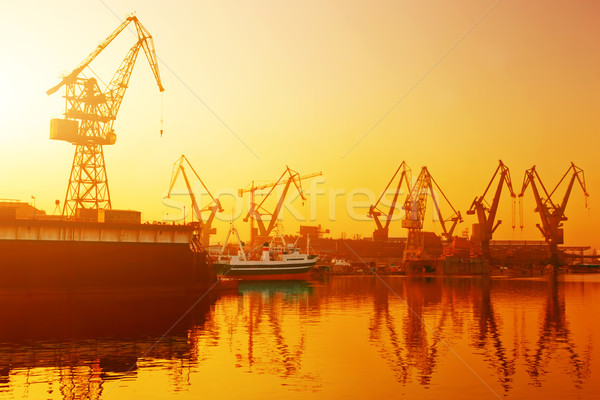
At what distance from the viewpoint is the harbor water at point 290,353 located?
2514cm

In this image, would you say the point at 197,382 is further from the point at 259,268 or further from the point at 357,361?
the point at 259,268

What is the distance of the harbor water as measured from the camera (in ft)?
82.5

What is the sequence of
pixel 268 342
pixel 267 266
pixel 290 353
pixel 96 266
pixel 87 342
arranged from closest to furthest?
pixel 290 353 < pixel 87 342 < pixel 268 342 < pixel 96 266 < pixel 267 266

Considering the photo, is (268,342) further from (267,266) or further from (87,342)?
(267,266)

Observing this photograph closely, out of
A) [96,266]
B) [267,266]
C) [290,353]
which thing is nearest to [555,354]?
[290,353]

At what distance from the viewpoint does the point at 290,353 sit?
34.1 metres

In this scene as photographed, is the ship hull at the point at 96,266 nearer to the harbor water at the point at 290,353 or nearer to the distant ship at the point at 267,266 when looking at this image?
the harbor water at the point at 290,353

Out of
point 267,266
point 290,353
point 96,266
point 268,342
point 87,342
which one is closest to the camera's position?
point 290,353

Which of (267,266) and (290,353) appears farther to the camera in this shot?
(267,266)

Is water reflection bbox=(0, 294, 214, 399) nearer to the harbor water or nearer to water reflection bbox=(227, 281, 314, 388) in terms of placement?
the harbor water

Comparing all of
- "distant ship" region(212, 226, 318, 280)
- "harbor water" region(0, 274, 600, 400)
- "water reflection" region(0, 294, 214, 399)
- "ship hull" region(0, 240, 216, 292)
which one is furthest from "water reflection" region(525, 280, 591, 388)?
"distant ship" region(212, 226, 318, 280)

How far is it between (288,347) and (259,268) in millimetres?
93954

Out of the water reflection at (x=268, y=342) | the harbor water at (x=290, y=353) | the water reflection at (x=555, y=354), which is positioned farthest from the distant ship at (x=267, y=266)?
the water reflection at (x=555, y=354)

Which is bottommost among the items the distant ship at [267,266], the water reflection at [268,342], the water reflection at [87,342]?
the water reflection at [268,342]
